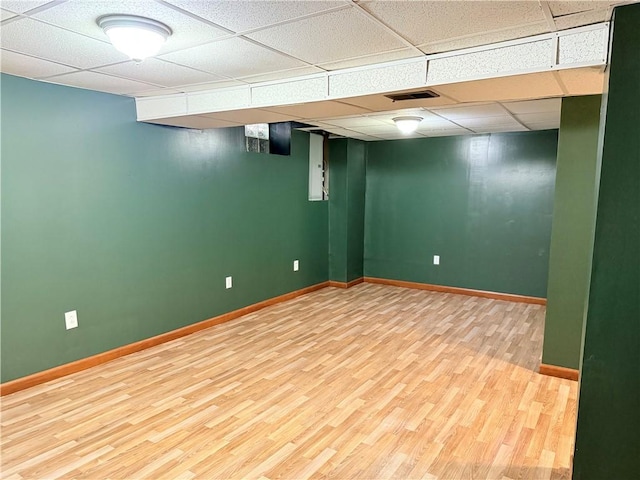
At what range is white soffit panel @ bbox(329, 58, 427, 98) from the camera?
90.6 inches

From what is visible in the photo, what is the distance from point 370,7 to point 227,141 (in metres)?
3.01

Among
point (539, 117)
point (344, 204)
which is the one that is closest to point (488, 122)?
point (539, 117)

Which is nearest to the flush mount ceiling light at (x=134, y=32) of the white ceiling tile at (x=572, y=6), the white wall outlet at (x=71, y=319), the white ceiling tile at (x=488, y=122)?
the white ceiling tile at (x=572, y=6)

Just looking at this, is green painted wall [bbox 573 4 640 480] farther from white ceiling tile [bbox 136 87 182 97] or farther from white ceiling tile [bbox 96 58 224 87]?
white ceiling tile [bbox 136 87 182 97]

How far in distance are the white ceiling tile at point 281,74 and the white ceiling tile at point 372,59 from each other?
102 millimetres

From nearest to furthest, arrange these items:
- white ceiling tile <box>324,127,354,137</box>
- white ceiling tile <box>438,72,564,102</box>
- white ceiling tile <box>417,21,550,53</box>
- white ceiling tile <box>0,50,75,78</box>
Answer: white ceiling tile <box>417,21,550,53</box> → white ceiling tile <box>438,72,564,102</box> → white ceiling tile <box>0,50,75,78</box> → white ceiling tile <box>324,127,354,137</box>

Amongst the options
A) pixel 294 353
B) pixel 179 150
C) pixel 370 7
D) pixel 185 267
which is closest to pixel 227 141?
pixel 179 150

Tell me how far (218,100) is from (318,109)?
2.42ft

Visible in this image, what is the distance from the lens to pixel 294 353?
3.75 m

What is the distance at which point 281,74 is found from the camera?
104 inches

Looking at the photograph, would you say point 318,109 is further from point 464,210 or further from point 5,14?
point 464,210

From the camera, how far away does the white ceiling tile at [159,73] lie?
8.16 feet

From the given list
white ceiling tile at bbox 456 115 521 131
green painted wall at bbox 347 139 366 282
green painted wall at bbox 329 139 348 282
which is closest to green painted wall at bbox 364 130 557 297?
green painted wall at bbox 347 139 366 282

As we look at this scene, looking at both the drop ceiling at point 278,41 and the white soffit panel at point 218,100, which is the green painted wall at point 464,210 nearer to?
the drop ceiling at point 278,41
